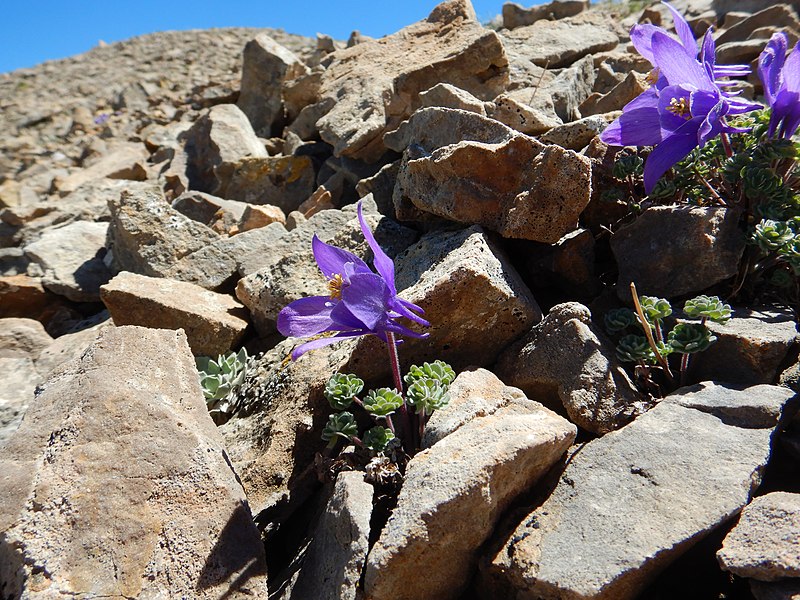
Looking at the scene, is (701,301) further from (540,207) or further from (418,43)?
(418,43)

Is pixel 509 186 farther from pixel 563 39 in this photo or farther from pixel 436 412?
pixel 563 39

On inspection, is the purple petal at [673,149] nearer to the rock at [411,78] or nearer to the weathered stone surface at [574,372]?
the weathered stone surface at [574,372]

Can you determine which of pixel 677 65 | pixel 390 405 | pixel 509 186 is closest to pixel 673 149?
pixel 677 65

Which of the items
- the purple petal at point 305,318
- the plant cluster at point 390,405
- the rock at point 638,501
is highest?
the purple petal at point 305,318

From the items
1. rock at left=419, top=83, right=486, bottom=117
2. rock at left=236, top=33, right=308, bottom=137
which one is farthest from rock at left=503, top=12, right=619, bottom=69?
rock at left=236, top=33, right=308, bottom=137

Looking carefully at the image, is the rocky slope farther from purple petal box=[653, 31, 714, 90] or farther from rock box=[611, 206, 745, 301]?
purple petal box=[653, 31, 714, 90]

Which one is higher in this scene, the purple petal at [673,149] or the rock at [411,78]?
the rock at [411,78]

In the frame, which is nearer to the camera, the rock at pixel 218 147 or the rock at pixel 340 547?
the rock at pixel 340 547

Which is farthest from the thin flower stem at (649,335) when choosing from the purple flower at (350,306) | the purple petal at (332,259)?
the purple petal at (332,259)
